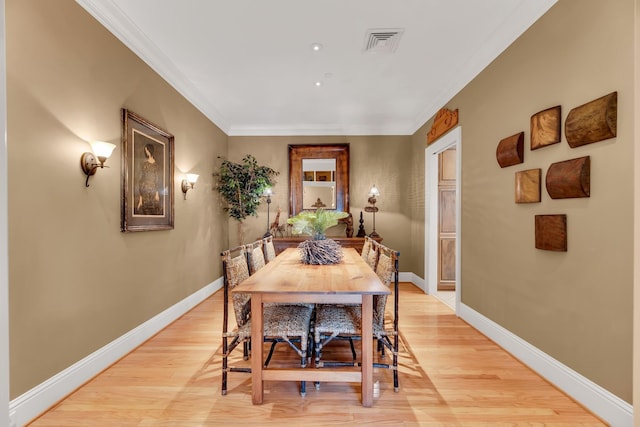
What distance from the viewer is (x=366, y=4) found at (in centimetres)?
219

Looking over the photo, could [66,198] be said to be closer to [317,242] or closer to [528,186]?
[317,242]

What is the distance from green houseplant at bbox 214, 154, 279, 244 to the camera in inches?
179

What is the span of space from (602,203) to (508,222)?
837 millimetres

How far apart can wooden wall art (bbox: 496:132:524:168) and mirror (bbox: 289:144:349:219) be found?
274 cm

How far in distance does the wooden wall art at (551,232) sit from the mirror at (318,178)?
317cm

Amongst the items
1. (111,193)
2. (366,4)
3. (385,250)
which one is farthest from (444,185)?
(111,193)

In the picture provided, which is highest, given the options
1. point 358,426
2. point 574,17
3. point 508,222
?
point 574,17

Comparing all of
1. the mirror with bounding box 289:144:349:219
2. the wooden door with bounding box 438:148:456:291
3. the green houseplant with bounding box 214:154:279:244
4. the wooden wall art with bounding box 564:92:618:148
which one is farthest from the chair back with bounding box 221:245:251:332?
the wooden door with bounding box 438:148:456:291

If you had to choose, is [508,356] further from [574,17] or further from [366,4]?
[366,4]

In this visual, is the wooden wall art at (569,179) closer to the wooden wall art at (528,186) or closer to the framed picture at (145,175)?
the wooden wall art at (528,186)

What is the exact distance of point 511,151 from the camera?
2361mm

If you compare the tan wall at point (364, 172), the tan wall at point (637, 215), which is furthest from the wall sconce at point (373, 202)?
the tan wall at point (637, 215)

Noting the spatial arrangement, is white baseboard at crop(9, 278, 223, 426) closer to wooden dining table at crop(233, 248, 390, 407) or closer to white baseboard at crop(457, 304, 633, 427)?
wooden dining table at crop(233, 248, 390, 407)

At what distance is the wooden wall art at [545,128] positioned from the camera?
195 centimetres
